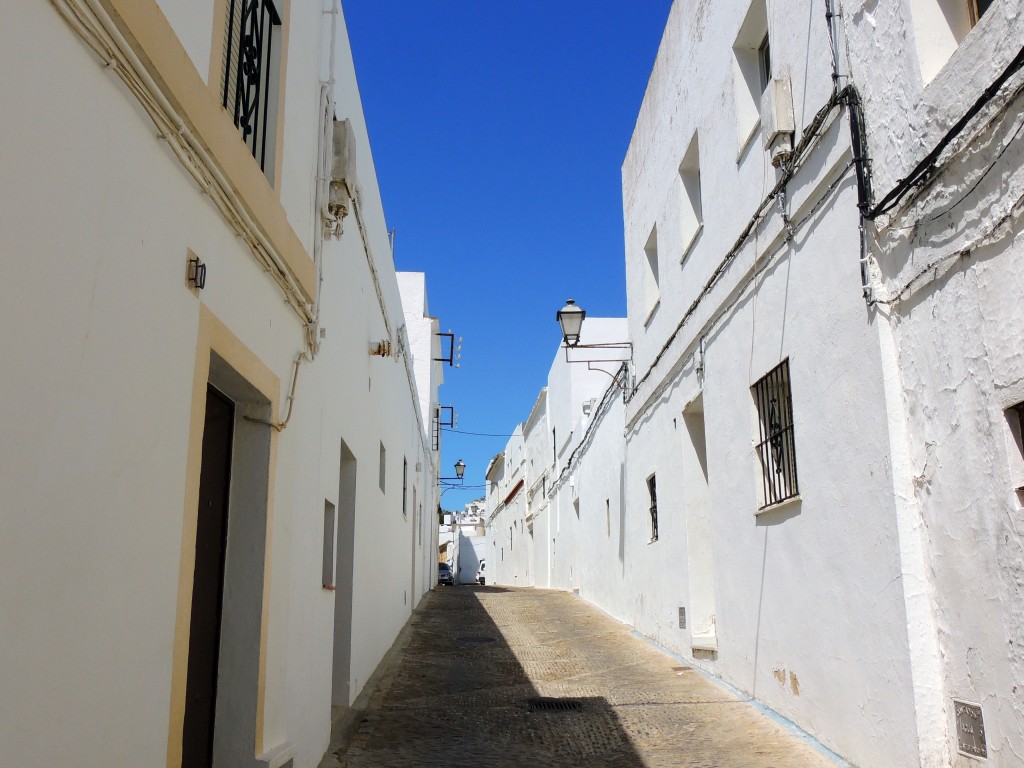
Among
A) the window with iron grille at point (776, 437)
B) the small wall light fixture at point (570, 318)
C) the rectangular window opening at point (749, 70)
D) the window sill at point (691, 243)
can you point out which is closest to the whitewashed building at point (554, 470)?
the small wall light fixture at point (570, 318)

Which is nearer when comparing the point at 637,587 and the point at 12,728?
the point at 12,728

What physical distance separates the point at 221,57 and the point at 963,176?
3150 mm

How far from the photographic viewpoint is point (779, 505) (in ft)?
20.2

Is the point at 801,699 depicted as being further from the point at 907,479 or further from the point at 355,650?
the point at 355,650

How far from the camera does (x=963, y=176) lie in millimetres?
4055

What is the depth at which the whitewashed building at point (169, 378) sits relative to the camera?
2.17m

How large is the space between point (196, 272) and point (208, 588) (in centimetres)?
154

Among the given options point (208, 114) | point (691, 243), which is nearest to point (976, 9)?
point (208, 114)

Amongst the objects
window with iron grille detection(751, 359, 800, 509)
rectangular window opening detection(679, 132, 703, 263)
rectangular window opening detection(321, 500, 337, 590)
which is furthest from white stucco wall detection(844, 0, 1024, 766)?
rectangular window opening detection(679, 132, 703, 263)

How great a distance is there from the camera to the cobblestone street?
18.0ft

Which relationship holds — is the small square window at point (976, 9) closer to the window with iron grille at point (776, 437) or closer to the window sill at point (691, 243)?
the window with iron grille at point (776, 437)

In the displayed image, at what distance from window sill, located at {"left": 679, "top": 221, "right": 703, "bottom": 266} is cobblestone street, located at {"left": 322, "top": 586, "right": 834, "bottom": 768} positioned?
3778 millimetres

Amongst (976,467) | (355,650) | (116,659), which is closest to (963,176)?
(976,467)

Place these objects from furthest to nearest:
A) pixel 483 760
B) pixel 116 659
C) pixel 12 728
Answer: pixel 483 760
pixel 116 659
pixel 12 728
